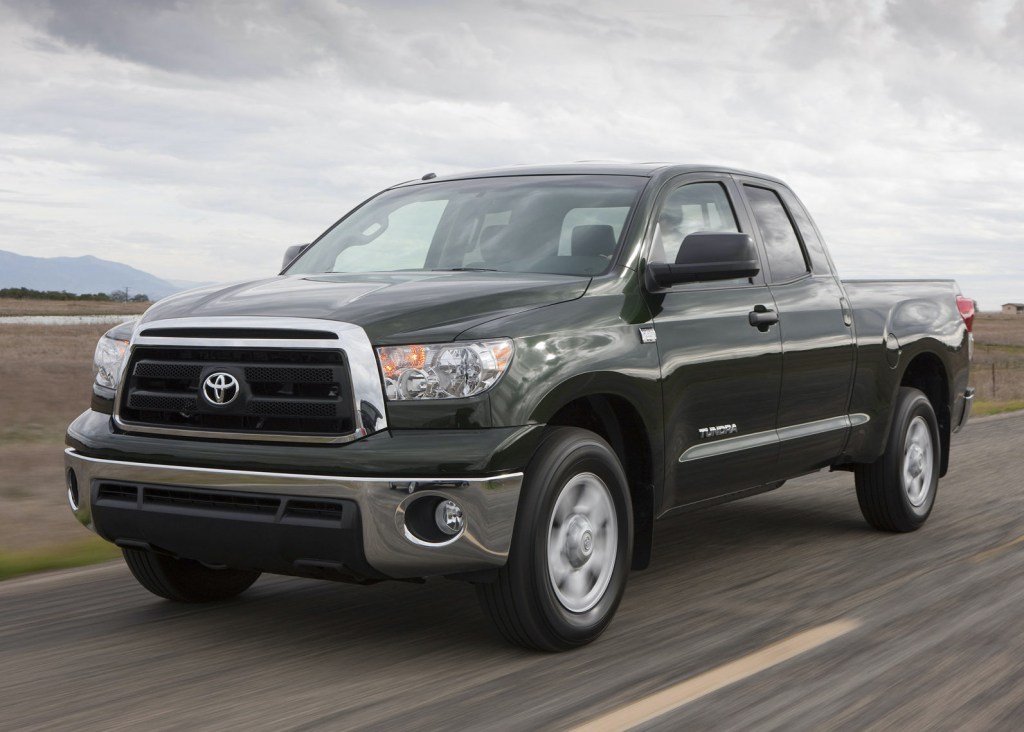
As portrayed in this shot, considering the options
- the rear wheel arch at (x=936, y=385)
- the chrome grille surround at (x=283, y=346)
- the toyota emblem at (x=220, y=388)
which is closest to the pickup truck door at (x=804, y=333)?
the rear wheel arch at (x=936, y=385)

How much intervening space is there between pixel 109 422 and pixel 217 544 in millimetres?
778

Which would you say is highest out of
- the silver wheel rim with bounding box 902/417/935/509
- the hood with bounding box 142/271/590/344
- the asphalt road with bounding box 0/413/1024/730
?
the hood with bounding box 142/271/590/344

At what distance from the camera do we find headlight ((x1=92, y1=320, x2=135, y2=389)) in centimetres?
498

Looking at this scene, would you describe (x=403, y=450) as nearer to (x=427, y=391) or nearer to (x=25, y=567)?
(x=427, y=391)

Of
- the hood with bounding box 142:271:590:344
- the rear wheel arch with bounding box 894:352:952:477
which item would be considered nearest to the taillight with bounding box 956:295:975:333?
the rear wheel arch with bounding box 894:352:952:477

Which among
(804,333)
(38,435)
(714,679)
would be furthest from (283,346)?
(38,435)

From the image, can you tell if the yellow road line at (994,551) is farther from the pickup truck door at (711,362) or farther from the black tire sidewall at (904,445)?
the pickup truck door at (711,362)

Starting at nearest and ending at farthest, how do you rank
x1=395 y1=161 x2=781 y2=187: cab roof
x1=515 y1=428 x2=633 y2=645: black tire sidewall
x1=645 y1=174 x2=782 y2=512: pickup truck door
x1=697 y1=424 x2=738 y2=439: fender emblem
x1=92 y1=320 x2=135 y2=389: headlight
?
1. x1=515 y1=428 x2=633 y2=645: black tire sidewall
2. x1=92 y1=320 x2=135 y2=389: headlight
3. x1=645 y1=174 x2=782 y2=512: pickup truck door
4. x1=697 y1=424 x2=738 y2=439: fender emblem
5. x1=395 y1=161 x2=781 y2=187: cab roof

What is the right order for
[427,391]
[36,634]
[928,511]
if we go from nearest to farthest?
[427,391]
[36,634]
[928,511]

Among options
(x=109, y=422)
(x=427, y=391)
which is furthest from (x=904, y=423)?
(x=109, y=422)

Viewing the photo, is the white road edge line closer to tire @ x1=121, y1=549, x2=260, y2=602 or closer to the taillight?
tire @ x1=121, y1=549, x2=260, y2=602

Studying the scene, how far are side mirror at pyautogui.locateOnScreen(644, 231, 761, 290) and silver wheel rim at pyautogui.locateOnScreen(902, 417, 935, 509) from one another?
268cm

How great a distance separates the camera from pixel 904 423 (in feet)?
24.6

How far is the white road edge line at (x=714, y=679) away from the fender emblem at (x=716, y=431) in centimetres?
94
